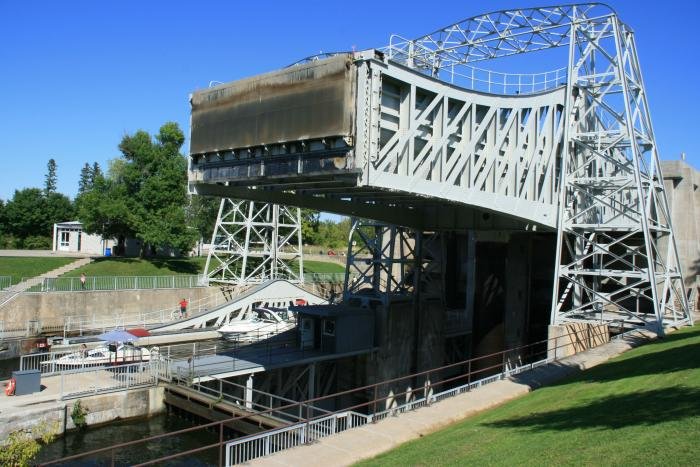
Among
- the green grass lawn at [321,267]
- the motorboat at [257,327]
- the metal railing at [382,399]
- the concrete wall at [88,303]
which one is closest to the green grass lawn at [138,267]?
the concrete wall at [88,303]

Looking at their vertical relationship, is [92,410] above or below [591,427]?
below

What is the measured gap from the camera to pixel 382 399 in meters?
11.6

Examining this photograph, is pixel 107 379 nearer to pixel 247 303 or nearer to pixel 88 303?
pixel 88 303

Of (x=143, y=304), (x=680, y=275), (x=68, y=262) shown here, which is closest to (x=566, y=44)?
(x=680, y=275)

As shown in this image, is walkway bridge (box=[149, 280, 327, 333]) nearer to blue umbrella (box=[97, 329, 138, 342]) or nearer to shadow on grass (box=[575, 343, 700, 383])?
blue umbrella (box=[97, 329, 138, 342])

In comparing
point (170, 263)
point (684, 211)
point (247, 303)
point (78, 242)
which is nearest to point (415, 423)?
point (684, 211)

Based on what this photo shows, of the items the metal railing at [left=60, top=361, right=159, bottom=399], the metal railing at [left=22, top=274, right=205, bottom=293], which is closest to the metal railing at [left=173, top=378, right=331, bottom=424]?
the metal railing at [left=60, top=361, right=159, bottom=399]

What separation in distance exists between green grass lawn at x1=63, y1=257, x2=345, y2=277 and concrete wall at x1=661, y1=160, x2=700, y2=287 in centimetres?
3709

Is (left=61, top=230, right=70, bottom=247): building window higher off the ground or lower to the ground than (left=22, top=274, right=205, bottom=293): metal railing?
higher

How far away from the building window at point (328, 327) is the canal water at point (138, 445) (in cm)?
731

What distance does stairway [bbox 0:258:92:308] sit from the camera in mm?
35969

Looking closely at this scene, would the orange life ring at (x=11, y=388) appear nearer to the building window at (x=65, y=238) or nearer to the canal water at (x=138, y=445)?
the canal water at (x=138, y=445)

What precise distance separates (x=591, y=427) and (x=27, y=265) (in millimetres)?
46712

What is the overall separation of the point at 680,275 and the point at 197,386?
66.8 ft
